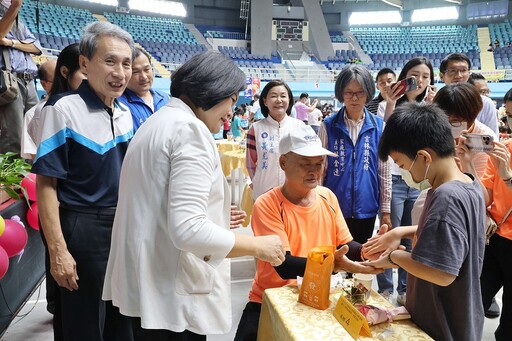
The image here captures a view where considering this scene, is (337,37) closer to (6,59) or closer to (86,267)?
(6,59)

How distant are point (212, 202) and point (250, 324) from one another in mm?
654

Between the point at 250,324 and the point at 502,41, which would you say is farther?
the point at 502,41

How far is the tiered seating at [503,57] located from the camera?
19.3 meters

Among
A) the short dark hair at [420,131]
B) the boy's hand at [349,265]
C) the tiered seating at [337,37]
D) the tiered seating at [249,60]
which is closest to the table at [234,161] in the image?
the boy's hand at [349,265]

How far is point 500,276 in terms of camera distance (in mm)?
1881

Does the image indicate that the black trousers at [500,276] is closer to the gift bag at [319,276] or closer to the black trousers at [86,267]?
the gift bag at [319,276]

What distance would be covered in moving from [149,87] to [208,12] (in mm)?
23292

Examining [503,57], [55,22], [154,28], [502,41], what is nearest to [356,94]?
[55,22]

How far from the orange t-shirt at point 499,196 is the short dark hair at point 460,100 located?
0.87 ft

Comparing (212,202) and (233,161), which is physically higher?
(212,202)

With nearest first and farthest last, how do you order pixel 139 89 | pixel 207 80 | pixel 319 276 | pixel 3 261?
1. pixel 207 80
2. pixel 319 276
3. pixel 3 261
4. pixel 139 89

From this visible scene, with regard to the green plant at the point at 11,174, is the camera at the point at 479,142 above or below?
above

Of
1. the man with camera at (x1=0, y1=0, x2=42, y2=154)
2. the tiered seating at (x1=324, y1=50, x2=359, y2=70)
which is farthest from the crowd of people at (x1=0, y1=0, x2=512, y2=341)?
the tiered seating at (x1=324, y1=50, x2=359, y2=70)

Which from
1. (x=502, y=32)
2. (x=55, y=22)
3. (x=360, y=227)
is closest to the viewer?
(x=360, y=227)
